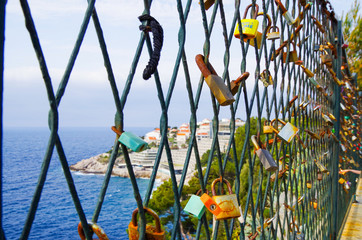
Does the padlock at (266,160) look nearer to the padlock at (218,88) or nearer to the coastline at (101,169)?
the padlock at (218,88)

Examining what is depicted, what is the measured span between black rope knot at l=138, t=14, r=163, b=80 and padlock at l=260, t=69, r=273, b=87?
1.68 ft

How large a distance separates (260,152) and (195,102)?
283 millimetres

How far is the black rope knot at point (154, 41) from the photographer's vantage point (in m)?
0.41

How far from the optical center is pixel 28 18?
31 cm

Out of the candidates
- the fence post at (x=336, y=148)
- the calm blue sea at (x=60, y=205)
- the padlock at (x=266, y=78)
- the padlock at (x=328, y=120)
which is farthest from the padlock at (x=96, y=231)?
the calm blue sea at (x=60, y=205)

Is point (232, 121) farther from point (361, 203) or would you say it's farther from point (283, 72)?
point (361, 203)

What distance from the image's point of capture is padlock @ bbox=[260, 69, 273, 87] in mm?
865

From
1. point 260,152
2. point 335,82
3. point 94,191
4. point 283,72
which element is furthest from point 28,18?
point 94,191

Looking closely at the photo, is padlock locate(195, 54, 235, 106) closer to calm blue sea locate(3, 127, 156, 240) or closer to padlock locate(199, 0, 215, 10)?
padlock locate(199, 0, 215, 10)

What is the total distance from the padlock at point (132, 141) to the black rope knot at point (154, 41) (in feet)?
0.27

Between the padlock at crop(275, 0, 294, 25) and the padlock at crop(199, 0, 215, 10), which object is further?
the padlock at crop(275, 0, 294, 25)

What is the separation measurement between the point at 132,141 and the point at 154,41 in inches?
5.6

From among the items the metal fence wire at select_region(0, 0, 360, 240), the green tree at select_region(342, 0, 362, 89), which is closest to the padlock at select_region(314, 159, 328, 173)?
the metal fence wire at select_region(0, 0, 360, 240)

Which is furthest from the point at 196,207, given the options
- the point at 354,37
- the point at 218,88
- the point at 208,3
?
the point at 354,37
